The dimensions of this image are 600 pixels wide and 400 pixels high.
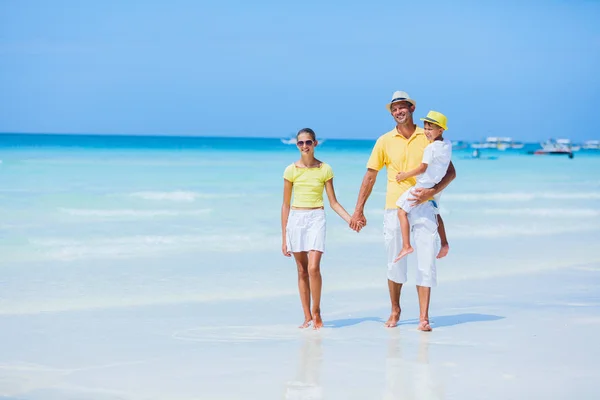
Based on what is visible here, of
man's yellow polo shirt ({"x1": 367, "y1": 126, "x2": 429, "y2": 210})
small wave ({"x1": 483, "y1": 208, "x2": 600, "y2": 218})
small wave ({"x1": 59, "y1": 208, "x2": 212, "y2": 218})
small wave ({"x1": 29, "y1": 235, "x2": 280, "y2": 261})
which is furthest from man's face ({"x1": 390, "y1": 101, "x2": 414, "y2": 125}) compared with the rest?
small wave ({"x1": 483, "y1": 208, "x2": 600, "y2": 218})

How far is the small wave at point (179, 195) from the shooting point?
21.7 meters

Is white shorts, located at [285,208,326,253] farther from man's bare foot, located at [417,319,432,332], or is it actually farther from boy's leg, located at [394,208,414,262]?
man's bare foot, located at [417,319,432,332]

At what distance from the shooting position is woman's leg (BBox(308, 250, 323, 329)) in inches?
254

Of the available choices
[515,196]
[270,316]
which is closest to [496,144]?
[515,196]

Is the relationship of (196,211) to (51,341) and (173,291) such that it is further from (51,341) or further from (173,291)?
(51,341)

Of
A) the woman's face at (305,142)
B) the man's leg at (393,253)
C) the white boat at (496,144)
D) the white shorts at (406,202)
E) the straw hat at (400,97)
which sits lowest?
the man's leg at (393,253)

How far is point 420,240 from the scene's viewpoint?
21.0 ft

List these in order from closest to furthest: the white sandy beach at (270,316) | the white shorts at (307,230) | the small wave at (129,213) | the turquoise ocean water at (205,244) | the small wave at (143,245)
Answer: the white sandy beach at (270,316), the white shorts at (307,230), the turquoise ocean water at (205,244), the small wave at (143,245), the small wave at (129,213)

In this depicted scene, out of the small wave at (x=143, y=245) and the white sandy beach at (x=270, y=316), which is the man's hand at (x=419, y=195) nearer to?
the white sandy beach at (x=270, y=316)

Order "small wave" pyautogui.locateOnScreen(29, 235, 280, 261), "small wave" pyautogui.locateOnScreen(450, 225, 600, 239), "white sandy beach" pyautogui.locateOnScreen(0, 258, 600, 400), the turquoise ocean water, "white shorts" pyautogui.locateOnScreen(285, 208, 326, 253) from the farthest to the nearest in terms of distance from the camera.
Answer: "small wave" pyautogui.locateOnScreen(450, 225, 600, 239), "small wave" pyautogui.locateOnScreen(29, 235, 280, 261), the turquoise ocean water, "white shorts" pyautogui.locateOnScreen(285, 208, 326, 253), "white sandy beach" pyautogui.locateOnScreen(0, 258, 600, 400)

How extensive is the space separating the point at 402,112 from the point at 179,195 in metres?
17.0

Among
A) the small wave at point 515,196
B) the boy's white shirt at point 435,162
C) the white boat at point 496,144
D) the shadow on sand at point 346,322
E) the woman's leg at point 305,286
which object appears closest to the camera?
the boy's white shirt at point 435,162

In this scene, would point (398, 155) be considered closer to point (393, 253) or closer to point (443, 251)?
point (393, 253)

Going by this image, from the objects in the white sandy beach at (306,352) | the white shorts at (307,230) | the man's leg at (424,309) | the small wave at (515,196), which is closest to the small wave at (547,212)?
the small wave at (515,196)
